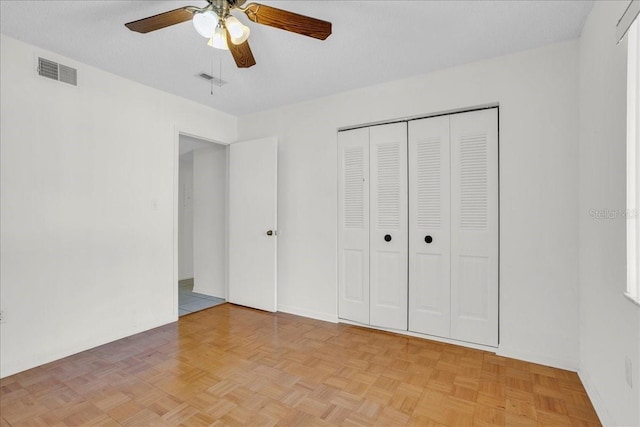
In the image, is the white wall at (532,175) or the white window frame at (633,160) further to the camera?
the white wall at (532,175)

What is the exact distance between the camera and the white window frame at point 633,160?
56.2 inches

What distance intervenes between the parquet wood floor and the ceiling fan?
221 cm

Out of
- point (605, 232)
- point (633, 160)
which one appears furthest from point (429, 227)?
point (633, 160)

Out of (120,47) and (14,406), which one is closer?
(14,406)

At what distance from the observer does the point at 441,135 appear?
2.97 metres

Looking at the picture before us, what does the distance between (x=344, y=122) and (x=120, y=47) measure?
211 centimetres

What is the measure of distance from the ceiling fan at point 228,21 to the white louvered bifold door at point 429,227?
159cm

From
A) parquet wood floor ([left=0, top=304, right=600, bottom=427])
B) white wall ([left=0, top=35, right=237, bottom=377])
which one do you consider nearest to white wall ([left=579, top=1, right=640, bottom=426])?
parquet wood floor ([left=0, top=304, right=600, bottom=427])

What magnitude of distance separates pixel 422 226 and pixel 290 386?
182cm

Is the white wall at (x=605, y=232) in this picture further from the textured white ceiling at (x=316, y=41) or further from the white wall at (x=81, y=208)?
the white wall at (x=81, y=208)

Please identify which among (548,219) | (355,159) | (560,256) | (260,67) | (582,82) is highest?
(260,67)

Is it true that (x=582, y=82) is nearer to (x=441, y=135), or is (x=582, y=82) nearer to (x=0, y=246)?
(x=441, y=135)

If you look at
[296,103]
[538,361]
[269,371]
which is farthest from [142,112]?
[538,361]

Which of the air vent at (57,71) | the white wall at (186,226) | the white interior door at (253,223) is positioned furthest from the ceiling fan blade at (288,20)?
the white wall at (186,226)
